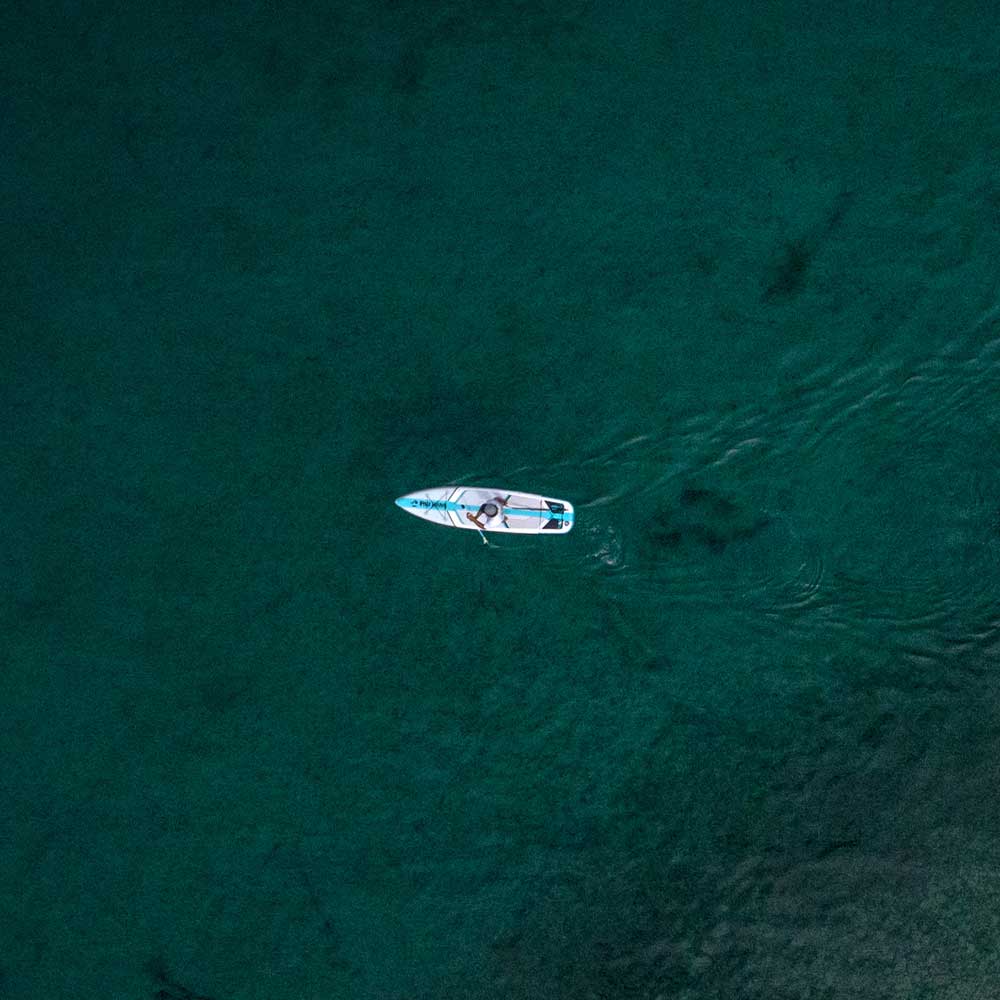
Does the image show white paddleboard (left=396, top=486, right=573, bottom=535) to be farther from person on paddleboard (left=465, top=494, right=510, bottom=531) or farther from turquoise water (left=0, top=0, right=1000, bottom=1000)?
turquoise water (left=0, top=0, right=1000, bottom=1000)

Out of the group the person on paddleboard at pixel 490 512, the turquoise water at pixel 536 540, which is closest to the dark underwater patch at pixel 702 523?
the turquoise water at pixel 536 540

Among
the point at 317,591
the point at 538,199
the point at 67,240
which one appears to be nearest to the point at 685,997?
the point at 317,591

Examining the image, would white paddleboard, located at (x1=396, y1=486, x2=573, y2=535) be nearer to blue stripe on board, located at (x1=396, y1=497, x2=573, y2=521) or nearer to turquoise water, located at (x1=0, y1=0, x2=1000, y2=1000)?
blue stripe on board, located at (x1=396, y1=497, x2=573, y2=521)

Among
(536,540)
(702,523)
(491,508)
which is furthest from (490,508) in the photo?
(702,523)

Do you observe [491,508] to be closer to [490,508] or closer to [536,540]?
[490,508]

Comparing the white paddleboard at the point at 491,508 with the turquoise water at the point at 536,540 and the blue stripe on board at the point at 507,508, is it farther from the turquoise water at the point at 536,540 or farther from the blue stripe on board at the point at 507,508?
the turquoise water at the point at 536,540

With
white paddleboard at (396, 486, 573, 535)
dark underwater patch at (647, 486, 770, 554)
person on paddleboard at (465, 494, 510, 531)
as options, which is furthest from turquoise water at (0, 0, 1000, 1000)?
person on paddleboard at (465, 494, 510, 531)
